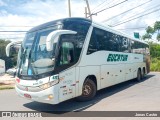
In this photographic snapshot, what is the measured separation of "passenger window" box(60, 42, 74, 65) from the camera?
708cm

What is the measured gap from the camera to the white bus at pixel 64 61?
677cm

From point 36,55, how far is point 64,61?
1001 mm

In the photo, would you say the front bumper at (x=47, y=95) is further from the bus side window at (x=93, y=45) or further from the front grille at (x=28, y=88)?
the bus side window at (x=93, y=45)

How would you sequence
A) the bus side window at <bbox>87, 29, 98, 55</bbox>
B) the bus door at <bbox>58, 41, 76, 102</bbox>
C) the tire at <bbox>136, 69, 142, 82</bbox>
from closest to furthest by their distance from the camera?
the bus door at <bbox>58, 41, 76, 102</bbox> → the bus side window at <bbox>87, 29, 98, 55</bbox> → the tire at <bbox>136, 69, 142, 82</bbox>

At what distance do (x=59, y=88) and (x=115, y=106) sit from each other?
225 cm

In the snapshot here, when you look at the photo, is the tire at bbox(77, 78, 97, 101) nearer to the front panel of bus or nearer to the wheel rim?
the wheel rim

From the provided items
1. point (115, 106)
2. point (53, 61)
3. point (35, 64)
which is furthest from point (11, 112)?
point (115, 106)

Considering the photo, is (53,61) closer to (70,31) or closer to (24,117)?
(70,31)

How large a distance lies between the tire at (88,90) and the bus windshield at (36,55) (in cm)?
212

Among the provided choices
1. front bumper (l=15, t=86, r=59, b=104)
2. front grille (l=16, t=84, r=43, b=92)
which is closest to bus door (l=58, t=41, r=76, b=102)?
front bumper (l=15, t=86, r=59, b=104)

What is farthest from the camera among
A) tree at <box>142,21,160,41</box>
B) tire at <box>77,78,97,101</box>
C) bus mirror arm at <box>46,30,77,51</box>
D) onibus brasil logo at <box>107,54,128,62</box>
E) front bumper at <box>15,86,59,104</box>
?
tree at <box>142,21,160,41</box>

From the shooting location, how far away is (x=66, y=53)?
7.30 m

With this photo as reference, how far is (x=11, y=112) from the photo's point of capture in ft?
24.7

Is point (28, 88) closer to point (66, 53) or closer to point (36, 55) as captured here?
point (36, 55)
